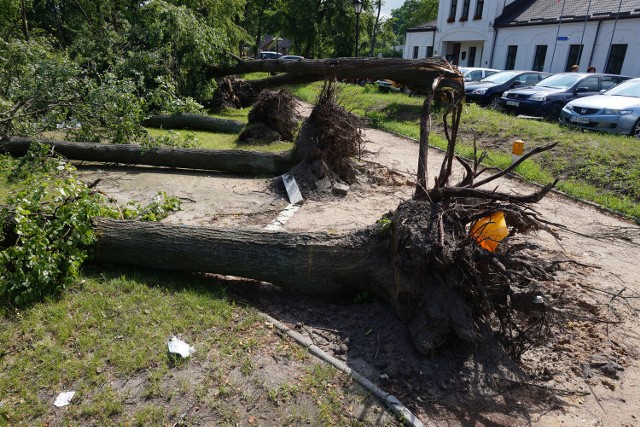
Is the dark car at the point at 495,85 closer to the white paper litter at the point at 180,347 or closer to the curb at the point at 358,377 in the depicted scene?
the curb at the point at 358,377

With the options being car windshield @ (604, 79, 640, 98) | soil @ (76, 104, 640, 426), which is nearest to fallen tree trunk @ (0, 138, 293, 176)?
soil @ (76, 104, 640, 426)

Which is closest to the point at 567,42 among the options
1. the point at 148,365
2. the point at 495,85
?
the point at 495,85

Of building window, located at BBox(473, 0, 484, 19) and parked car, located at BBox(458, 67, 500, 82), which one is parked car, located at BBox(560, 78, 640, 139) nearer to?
parked car, located at BBox(458, 67, 500, 82)

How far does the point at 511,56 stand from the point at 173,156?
29154 millimetres

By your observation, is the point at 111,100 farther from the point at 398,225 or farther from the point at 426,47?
the point at 426,47

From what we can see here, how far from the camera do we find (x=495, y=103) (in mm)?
15086

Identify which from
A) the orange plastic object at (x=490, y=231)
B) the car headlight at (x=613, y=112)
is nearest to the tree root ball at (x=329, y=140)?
the orange plastic object at (x=490, y=231)

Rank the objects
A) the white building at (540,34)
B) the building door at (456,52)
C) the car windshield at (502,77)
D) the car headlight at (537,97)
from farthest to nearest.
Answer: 1. the building door at (456,52)
2. the white building at (540,34)
3. the car windshield at (502,77)
4. the car headlight at (537,97)

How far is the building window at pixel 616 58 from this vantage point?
77.6 ft

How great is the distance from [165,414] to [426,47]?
4161 centimetres

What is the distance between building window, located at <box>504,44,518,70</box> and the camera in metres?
30.3

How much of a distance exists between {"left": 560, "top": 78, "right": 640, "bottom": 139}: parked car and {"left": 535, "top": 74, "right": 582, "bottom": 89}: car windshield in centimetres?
261

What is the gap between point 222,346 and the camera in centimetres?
346

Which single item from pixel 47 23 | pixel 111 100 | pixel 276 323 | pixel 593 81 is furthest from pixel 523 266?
pixel 47 23
